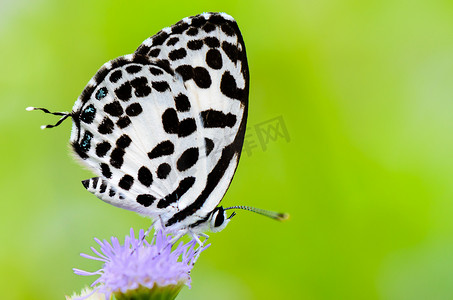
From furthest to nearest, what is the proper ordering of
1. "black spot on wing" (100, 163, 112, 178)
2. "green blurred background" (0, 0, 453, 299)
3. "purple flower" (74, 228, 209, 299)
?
"green blurred background" (0, 0, 453, 299), "black spot on wing" (100, 163, 112, 178), "purple flower" (74, 228, 209, 299)

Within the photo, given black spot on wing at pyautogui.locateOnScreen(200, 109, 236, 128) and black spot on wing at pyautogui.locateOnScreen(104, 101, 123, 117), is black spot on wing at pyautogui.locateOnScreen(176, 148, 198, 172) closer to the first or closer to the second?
black spot on wing at pyautogui.locateOnScreen(200, 109, 236, 128)

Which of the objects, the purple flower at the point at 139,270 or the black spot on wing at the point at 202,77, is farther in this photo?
the black spot on wing at the point at 202,77

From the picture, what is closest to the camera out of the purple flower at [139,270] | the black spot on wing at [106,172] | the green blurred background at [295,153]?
the purple flower at [139,270]

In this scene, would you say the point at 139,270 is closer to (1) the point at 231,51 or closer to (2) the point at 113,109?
(2) the point at 113,109

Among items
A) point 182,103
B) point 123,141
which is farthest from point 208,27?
point 123,141

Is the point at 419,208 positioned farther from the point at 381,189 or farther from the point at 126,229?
the point at 126,229

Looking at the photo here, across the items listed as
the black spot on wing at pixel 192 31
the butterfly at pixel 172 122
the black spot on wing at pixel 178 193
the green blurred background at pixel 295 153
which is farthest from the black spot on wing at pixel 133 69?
the green blurred background at pixel 295 153

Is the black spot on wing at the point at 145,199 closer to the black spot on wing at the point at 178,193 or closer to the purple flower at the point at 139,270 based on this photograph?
the black spot on wing at the point at 178,193

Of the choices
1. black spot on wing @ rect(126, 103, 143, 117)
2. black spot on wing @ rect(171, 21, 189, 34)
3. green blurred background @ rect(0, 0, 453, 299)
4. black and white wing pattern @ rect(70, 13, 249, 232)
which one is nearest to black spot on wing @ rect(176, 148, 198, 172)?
black and white wing pattern @ rect(70, 13, 249, 232)
